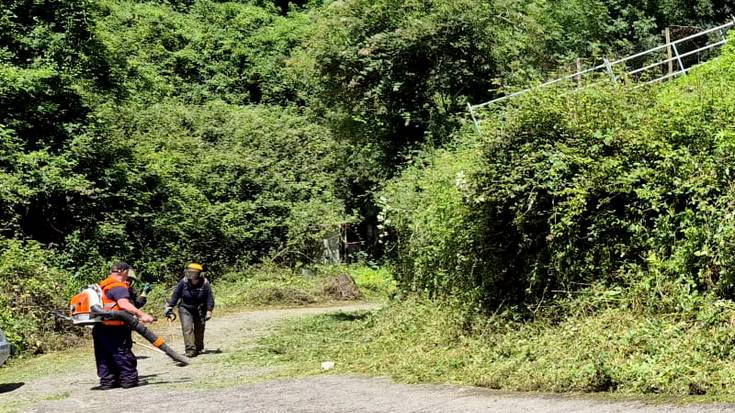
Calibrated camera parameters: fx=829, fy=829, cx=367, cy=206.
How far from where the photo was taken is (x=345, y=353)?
42.8ft

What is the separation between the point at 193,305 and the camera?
49.1ft

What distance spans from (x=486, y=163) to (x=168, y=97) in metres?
26.7

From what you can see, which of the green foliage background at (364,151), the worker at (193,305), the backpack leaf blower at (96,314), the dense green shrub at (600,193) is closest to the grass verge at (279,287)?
the green foliage background at (364,151)

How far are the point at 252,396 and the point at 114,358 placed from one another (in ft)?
8.30

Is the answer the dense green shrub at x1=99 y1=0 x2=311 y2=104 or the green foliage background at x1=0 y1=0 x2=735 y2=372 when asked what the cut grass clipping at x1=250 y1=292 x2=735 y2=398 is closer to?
the green foliage background at x1=0 y1=0 x2=735 y2=372

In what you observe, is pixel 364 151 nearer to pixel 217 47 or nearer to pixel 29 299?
pixel 29 299

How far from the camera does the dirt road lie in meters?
8.04

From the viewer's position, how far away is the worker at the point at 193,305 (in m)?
14.9

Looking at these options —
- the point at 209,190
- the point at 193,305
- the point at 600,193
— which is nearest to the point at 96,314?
the point at 193,305

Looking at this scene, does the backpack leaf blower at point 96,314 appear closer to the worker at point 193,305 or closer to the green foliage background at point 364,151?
the worker at point 193,305

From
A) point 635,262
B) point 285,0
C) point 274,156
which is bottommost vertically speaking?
point 635,262

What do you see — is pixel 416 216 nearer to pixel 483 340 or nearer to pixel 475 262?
pixel 475 262

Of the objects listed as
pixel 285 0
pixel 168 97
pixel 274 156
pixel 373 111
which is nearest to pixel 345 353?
pixel 373 111

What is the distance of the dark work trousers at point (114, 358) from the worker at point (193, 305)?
10.9 ft
